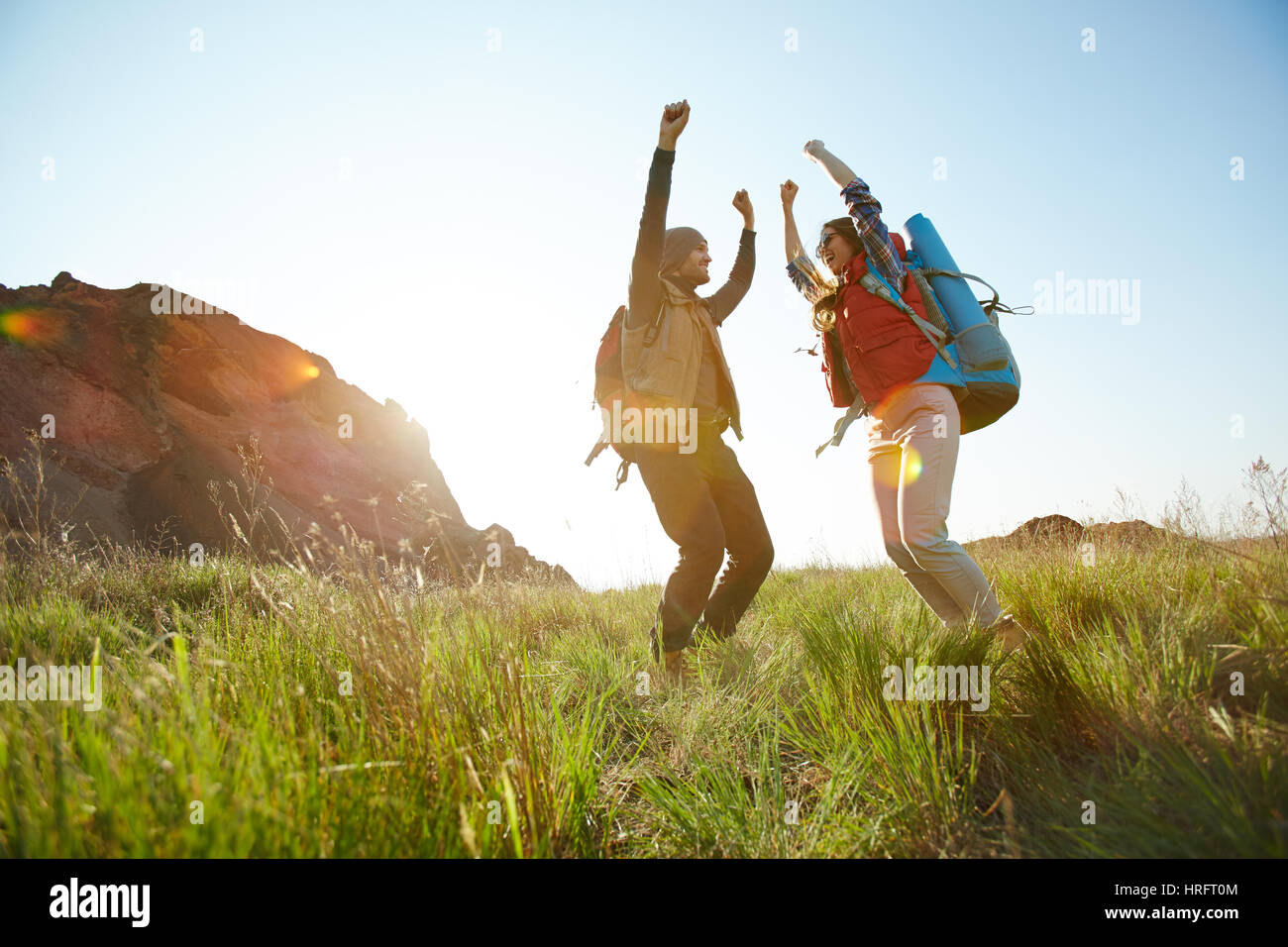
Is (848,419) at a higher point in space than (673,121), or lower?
lower

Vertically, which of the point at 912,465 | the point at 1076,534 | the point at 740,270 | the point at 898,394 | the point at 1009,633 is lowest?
the point at 1009,633

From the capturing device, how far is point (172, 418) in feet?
59.3

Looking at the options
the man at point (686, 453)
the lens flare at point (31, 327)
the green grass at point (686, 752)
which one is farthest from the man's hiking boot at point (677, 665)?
the lens flare at point (31, 327)

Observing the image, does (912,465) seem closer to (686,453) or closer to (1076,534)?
(686,453)

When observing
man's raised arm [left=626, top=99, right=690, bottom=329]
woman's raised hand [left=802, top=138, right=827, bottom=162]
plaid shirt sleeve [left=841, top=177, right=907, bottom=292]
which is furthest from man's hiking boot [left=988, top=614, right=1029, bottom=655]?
woman's raised hand [left=802, top=138, right=827, bottom=162]

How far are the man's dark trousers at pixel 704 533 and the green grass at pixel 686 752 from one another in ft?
1.95

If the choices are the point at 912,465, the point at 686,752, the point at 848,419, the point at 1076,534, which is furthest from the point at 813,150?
the point at 1076,534

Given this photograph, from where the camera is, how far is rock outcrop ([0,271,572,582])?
15.6 metres

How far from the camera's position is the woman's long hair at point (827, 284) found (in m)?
3.11

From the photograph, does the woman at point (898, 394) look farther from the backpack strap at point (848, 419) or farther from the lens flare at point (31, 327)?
the lens flare at point (31, 327)

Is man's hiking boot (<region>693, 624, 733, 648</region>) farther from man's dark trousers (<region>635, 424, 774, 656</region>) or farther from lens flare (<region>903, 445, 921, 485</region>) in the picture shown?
lens flare (<region>903, 445, 921, 485</region>)

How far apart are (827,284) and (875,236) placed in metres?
0.36

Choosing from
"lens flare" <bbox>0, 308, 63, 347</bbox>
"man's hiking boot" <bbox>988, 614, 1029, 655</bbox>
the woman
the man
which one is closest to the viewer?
"man's hiking boot" <bbox>988, 614, 1029, 655</bbox>

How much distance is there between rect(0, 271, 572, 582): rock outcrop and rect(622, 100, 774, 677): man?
10314 mm
